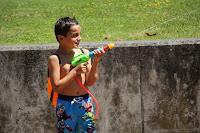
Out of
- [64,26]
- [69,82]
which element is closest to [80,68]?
[69,82]

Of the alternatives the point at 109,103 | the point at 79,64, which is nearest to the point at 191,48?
the point at 109,103

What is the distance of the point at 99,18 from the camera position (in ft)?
23.7

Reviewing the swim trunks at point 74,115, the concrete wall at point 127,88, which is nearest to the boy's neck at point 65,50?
the swim trunks at point 74,115

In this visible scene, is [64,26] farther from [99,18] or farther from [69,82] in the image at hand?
[99,18]

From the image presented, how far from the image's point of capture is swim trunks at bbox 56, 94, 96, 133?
2.94m

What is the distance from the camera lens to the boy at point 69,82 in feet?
9.41

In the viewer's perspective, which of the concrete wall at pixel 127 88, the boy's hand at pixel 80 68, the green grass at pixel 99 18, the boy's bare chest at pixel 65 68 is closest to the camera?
the boy's hand at pixel 80 68

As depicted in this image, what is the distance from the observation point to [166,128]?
14.6 feet

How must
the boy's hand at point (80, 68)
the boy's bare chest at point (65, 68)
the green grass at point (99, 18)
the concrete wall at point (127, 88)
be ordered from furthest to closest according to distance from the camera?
the green grass at point (99, 18)
the concrete wall at point (127, 88)
the boy's bare chest at point (65, 68)
the boy's hand at point (80, 68)

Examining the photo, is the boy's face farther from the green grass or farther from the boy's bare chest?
the green grass

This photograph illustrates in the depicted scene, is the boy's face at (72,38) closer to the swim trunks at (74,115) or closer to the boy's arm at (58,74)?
the boy's arm at (58,74)

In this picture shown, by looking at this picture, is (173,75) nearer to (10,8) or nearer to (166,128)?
(166,128)

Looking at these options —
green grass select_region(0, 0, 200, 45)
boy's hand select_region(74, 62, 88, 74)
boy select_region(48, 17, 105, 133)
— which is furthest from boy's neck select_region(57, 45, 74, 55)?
green grass select_region(0, 0, 200, 45)

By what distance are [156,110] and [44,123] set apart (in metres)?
1.68
